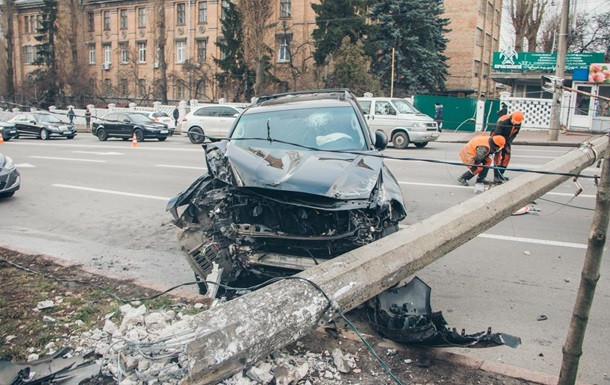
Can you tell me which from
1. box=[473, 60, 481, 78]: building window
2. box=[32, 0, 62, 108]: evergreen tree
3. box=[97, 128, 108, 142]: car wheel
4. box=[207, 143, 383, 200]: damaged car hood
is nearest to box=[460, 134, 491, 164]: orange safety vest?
box=[207, 143, 383, 200]: damaged car hood

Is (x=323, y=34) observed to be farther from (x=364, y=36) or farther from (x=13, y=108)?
(x=13, y=108)

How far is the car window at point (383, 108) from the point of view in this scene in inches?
778

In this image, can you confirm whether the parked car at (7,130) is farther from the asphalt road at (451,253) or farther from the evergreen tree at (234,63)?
the evergreen tree at (234,63)

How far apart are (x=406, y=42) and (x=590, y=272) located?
3568 cm

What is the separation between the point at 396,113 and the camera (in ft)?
64.5

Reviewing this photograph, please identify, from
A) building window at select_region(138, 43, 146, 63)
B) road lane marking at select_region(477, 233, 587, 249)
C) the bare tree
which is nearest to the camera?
road lane marking at select_region(477, 233, 587, 249)

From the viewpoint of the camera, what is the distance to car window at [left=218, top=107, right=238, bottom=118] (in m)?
23.6

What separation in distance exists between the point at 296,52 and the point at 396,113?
2312 cm

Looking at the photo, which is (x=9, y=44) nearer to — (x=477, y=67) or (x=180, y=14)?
(x=180, y=14)

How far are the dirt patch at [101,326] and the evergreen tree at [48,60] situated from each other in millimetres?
51675

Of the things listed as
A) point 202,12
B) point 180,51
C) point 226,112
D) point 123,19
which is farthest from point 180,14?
point 226,112

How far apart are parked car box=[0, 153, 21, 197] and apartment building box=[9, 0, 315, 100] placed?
31.6 m

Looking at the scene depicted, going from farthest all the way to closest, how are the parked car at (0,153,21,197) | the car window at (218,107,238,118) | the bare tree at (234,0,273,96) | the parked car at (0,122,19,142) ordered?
1. the bare tree at (234,0,273,96)
2. the parked car at (0,122,19,142)
3. the car window at (218,107,238,118)
4. the parked car at (0,153,21,197)

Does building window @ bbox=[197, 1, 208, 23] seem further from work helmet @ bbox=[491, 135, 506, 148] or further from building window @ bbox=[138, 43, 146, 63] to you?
work helmet @ bbox=[491, 135, 506, 148]
